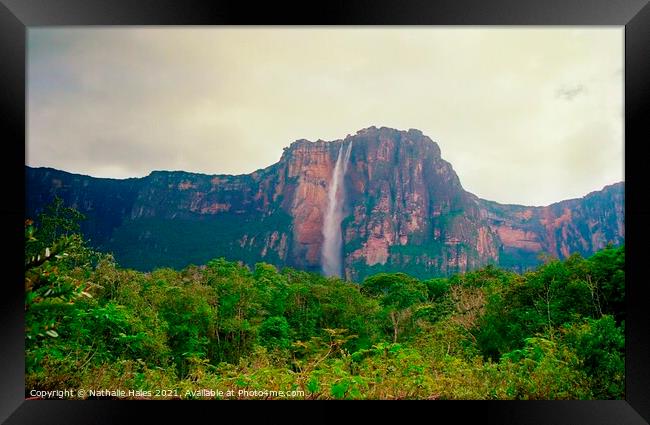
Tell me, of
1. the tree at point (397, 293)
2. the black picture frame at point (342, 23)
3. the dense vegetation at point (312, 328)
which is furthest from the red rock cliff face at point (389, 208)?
the black picture frame at point (342, 23)

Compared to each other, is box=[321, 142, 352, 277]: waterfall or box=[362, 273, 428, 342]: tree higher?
box=[321, 142, 352, 277]: waterfall

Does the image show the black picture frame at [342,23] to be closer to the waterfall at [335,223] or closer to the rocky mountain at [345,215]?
the rocky mountain at [345,215]

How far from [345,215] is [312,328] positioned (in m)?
1.92

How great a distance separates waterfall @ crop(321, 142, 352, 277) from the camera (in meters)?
6.76

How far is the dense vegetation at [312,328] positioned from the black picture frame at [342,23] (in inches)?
9.4

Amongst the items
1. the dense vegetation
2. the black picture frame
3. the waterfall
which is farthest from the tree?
the black picture frame

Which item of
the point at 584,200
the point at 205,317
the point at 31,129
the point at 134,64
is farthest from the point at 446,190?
the point at 31,129

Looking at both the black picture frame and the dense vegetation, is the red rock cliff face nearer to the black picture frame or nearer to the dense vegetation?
the dense vegetation

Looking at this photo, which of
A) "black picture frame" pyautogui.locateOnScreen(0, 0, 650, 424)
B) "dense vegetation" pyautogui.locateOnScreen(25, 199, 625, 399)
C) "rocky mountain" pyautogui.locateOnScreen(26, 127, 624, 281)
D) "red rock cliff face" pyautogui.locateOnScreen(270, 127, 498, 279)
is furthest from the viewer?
"red rock cliff face" pyautogui.locateOnScreen(270, 127, 498, 279)

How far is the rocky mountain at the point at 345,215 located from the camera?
561cm

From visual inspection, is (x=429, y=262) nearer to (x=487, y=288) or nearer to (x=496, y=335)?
(x=487, y=288)

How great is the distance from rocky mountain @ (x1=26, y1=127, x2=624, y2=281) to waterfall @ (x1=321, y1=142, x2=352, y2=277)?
49 millimetres

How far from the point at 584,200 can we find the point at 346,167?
324cm

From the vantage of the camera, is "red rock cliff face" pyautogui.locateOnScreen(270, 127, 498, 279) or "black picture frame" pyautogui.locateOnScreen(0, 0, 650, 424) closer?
"black picture frame" pyautogui.locateOnScreen(0, 0, 650, 424)
